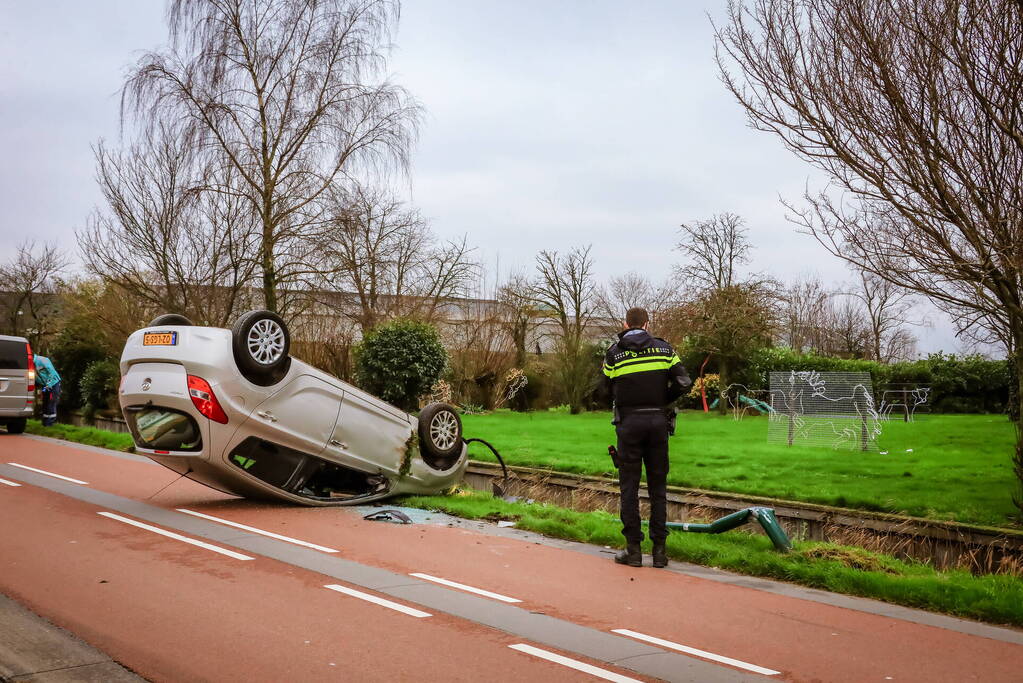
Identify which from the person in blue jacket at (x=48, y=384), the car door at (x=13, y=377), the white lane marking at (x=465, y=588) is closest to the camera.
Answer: the white lane marking at (x=465, y=588)

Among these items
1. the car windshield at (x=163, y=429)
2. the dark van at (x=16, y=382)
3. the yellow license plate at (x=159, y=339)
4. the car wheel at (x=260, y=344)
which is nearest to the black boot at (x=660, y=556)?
the car wheel at (x=260, y=344)

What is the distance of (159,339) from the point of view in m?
9.50

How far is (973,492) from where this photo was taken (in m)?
11.6

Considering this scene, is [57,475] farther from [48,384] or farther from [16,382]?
[48,384]

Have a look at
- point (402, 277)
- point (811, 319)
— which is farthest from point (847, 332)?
point (402, 277)

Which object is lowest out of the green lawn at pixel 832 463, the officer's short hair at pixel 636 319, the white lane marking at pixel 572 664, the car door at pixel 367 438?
the white lane marking at pixel 572 664

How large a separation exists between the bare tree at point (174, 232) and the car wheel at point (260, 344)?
26.6ft

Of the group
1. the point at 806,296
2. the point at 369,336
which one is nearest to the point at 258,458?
the point at 369,336

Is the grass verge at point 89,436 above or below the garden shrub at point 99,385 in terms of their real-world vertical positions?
below

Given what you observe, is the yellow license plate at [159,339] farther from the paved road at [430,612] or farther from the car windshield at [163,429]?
the paved road at [430,612]

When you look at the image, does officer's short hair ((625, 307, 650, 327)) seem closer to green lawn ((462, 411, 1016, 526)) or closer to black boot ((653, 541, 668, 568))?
black boot ((653, 541, 668, 568))

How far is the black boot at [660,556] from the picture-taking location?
7.70 metres

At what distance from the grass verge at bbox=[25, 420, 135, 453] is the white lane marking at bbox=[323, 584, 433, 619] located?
1199 cm

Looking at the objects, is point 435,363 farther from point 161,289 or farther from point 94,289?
point 94,289
